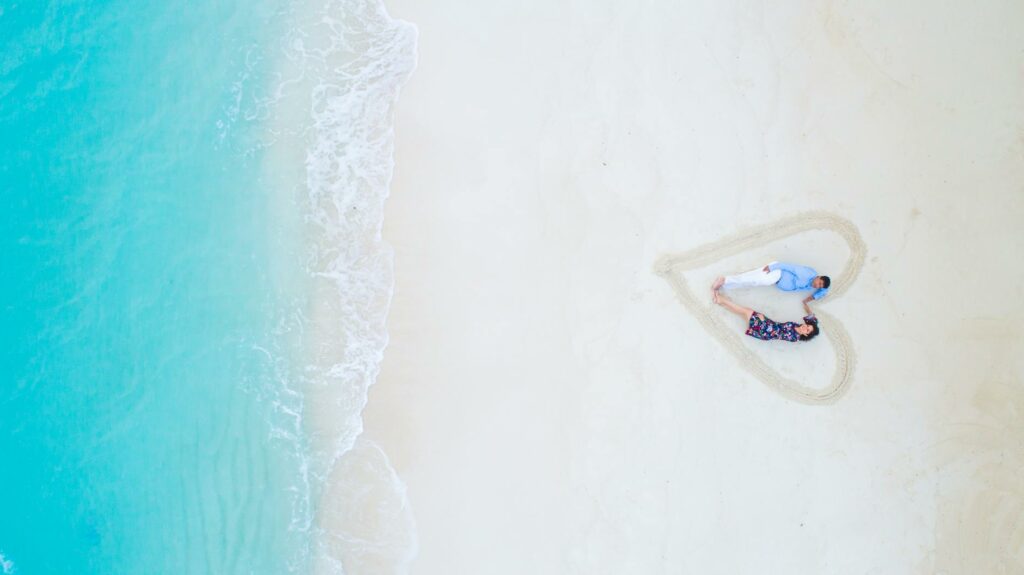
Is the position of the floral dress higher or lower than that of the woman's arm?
lower

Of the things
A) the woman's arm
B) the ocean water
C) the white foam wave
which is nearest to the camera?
the woman's arm

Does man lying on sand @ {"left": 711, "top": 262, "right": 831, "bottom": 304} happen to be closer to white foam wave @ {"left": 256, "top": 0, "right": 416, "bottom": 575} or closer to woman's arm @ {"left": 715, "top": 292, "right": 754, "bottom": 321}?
woman's arm @ {"left": 715, "top": 292, "right": 754, "bottom": 321}

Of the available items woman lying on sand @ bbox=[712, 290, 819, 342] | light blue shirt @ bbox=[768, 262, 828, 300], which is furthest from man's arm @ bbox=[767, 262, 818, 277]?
woman lying on sand @ bbox=[712, 290, 819, 342]

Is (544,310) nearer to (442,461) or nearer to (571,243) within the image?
(571,243)

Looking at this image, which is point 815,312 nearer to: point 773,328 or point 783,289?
point 783,289

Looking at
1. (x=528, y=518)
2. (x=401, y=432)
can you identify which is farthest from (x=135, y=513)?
(x=528, y=518)

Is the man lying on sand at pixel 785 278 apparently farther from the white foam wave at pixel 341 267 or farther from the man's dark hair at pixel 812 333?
the white foam wave at pixel 341 267

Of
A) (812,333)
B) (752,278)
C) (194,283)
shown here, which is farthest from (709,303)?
(194,283)
